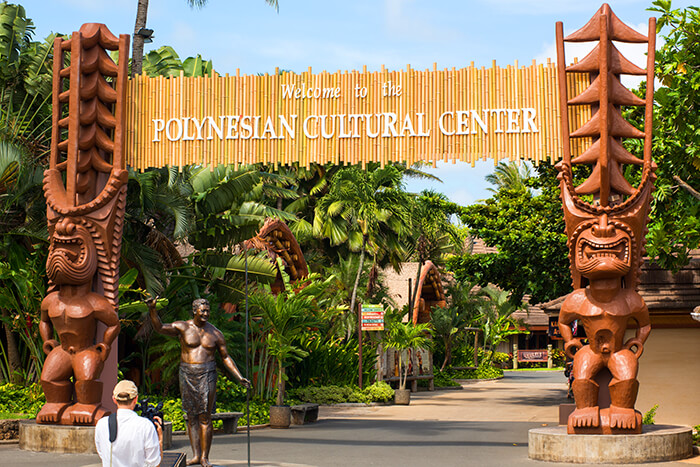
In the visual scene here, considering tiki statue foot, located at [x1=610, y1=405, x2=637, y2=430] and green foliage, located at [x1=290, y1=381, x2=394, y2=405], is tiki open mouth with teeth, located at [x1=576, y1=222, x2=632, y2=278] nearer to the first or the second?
tiki statue foot, located at [x1=610, y1=405, x2=637, y2=430]

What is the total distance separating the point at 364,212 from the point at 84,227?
672 inches

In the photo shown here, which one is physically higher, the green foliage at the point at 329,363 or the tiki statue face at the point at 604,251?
the tiki statue face at the point at 604,251

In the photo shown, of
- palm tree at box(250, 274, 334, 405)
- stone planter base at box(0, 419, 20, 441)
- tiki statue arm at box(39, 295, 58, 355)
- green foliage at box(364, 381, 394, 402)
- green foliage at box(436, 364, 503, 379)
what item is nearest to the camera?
tiki statue arm at box(39, 295, 58, 355)

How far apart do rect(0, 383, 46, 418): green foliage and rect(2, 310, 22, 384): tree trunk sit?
390mm

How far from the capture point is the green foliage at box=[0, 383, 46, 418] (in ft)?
49.8

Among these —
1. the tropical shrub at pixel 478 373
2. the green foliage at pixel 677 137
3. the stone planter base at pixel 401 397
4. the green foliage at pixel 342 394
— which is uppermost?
the green foliage at pixel 677 137

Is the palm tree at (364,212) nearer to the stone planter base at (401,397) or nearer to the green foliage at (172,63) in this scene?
the stone planter base at (401,397)

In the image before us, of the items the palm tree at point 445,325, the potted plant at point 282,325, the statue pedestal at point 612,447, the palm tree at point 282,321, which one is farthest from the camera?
the palm tree at point 445,325

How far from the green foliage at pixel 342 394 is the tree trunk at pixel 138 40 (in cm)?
841

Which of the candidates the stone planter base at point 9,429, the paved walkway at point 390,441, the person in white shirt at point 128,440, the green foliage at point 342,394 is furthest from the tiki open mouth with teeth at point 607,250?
the green foliage at point 342,394

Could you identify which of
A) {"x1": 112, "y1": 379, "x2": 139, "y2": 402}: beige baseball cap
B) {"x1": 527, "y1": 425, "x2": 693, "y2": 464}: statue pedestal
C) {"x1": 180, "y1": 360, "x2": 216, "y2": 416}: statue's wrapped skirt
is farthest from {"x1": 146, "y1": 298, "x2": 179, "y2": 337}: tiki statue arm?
{"x1": 527, "y1": 425, "x2": 693, "y2": 464}: statue pedestal

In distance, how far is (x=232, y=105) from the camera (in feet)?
41.4

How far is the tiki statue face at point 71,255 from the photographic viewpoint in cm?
1182

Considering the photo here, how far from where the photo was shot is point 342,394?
2277 cm
